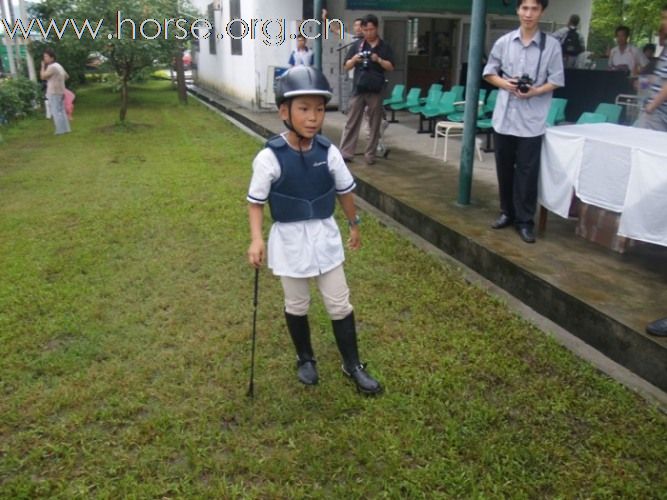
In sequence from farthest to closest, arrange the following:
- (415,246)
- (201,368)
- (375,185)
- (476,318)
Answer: (375,185)
(415,246)
(476,318)
(201,368)

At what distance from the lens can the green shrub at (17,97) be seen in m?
12.3

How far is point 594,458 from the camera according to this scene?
248 centimetres

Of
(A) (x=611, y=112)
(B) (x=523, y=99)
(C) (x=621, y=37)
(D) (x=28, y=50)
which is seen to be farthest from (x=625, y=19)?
(B) (x=523, y=99)

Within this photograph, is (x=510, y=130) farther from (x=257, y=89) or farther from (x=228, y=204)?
(x=257, y=89)

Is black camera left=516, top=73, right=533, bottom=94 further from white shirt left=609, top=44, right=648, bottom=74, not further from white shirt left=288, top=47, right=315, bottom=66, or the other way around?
white shirt left=288, top=47, right=315, bottom=66

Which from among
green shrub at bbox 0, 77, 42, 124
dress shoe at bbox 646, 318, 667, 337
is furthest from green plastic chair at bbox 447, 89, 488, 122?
green shrub at bbox 0, 77, 42, 124

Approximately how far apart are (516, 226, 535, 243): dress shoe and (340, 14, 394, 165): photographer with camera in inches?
115

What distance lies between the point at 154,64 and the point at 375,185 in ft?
27.7

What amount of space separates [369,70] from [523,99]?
282cm

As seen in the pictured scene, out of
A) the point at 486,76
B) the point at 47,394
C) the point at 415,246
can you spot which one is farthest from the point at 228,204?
the point at 47,394

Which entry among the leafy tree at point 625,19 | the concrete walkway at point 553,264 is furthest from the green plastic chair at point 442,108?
the leafy tree at point 625,19

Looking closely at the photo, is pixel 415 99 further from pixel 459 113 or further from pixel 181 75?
pixel 181 75

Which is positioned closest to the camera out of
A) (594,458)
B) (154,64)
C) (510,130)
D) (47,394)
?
(594,458)

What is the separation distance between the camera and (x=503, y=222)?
183 inches
